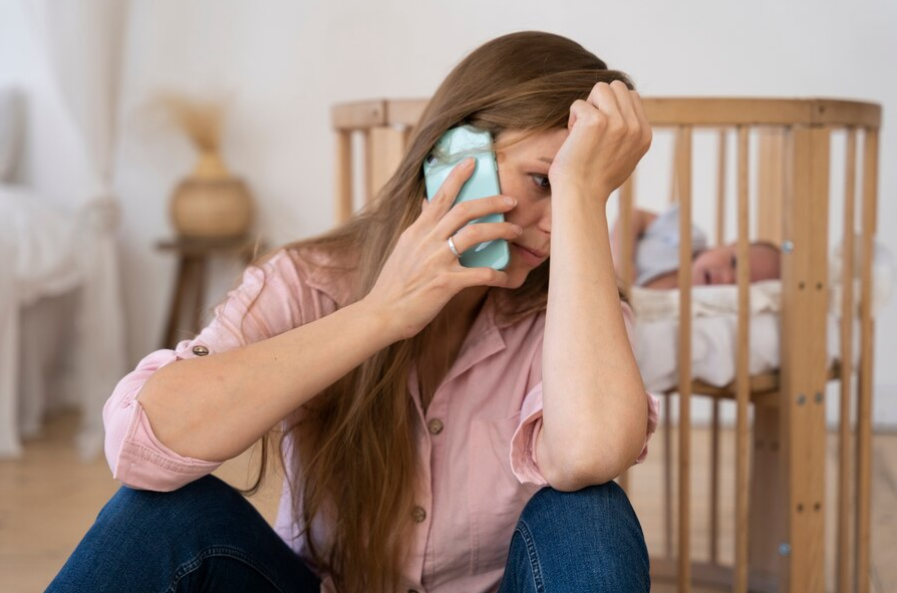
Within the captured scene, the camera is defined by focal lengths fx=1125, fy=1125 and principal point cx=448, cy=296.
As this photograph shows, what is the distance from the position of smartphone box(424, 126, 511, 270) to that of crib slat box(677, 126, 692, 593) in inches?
19.5

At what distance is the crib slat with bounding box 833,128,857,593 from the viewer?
1.70 metres

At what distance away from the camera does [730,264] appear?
6.65ft

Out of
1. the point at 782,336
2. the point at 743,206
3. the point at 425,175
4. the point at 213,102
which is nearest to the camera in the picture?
the point at 425,175

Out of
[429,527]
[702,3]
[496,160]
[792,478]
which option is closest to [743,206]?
[792,478]

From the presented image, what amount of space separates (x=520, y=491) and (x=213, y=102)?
7.98 feet

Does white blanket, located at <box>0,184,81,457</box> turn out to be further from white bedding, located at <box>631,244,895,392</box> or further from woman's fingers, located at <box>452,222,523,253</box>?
woman's fingers, located at <box>452,222,523,253</box>

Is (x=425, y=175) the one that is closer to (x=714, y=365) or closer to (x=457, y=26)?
(x=714, y=365)

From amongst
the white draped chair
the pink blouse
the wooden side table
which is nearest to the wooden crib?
the pink blouse

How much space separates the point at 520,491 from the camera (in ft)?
4.20

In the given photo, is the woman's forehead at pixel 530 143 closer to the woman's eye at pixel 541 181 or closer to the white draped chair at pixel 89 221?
the woman's eye at pixel 541 181

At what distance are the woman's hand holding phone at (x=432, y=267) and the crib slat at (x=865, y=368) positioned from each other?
83cm

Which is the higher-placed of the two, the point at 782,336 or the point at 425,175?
the point at 425,175

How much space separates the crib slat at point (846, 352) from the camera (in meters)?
1.70

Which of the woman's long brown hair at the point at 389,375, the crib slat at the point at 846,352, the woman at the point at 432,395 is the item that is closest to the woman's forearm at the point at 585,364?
the woman at the point at 432,395
